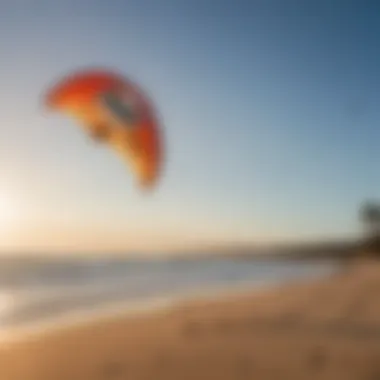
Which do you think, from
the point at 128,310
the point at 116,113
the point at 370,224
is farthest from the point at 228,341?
the point at 116,113

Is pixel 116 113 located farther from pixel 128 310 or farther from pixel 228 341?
pixel 228 341

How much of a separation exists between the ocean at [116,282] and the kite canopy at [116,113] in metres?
0.19

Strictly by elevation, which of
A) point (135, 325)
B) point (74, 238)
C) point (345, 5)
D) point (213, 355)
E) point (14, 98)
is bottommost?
point (213, 355)

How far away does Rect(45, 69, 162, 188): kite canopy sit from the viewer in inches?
60.8

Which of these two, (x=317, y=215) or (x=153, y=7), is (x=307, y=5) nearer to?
(x=153, y=7)

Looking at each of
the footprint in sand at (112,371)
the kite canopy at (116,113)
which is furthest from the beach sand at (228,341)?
the kite canopy at (116,113)

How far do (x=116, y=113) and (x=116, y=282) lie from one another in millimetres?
353

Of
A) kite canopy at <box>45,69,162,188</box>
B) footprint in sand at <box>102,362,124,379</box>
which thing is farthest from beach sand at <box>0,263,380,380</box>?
kite canopy at <box>45,69,162,188</box>

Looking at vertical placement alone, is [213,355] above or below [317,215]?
below

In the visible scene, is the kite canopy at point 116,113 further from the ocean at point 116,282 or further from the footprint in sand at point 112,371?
the footprint in sand at point 112,371

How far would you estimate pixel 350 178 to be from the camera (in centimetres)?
154

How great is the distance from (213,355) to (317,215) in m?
0.36

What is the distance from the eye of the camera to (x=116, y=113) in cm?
156

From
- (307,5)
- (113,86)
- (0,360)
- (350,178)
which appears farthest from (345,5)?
(0,360)
